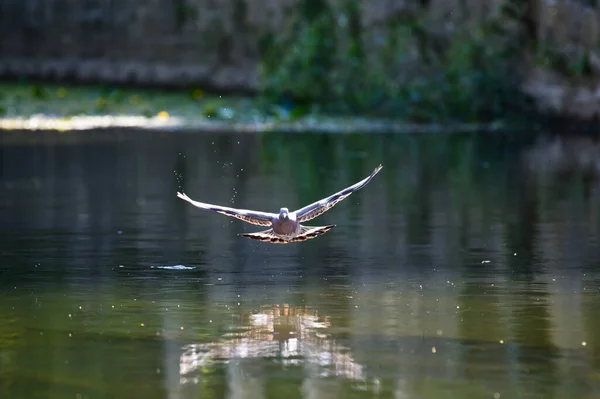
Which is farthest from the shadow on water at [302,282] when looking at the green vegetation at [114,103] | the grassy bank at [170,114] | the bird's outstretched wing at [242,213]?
the green vegetation at [114,103]

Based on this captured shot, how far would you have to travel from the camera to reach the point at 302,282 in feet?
34.0

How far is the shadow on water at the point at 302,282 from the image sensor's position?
24.6 feet

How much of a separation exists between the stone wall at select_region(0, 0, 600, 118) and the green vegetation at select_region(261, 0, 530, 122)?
20cm

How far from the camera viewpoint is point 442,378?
7.39 m

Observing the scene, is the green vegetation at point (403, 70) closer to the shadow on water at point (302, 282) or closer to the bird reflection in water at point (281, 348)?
the shadow on water at point (302, 282)

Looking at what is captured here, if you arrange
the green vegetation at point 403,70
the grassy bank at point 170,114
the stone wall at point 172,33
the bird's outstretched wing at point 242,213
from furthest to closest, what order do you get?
the stone wall at point 172,33, the green vegetation at point 403,70, the grassy bank at point 170,114, the bird's outstretched wing at point 242,213

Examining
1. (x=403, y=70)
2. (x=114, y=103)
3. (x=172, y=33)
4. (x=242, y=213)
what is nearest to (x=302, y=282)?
(x=242, y=213)

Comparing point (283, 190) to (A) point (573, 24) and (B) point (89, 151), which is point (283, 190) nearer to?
(B) point (89, 151)

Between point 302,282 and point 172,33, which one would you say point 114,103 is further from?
point 302,282

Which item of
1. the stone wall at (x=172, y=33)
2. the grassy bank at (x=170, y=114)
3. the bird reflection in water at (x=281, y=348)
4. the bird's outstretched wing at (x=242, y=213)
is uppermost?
the stone wall at (x=172, y=33)

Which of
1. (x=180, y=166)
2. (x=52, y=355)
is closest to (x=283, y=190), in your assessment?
(x=180, y=166)

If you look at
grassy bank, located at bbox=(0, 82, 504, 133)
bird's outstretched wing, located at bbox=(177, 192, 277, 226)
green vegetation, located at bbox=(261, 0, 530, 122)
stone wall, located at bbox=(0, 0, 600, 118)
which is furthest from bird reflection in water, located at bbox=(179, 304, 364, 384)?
stone wall, located at bbox=(0, 0, 600, 118)

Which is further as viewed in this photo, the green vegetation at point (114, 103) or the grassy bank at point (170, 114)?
the green vegetation at point (114, 103)

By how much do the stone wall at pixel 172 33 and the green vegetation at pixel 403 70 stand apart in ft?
0.65
